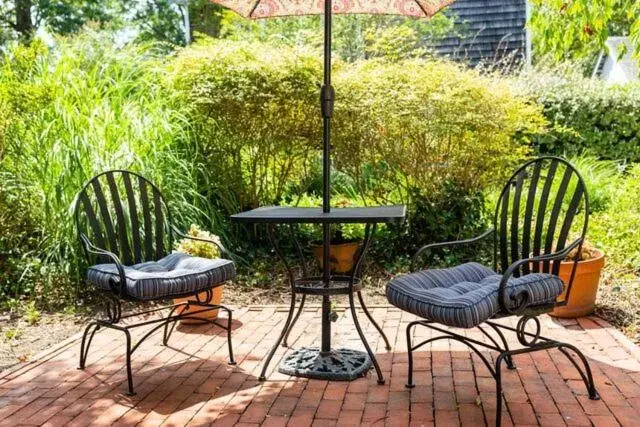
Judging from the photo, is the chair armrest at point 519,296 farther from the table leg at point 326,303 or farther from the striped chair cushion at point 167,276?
the striped chair cushion at point 167,276

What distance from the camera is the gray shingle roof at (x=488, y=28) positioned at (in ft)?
45.5

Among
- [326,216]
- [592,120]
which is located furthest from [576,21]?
[592,120]

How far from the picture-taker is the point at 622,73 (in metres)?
17.1

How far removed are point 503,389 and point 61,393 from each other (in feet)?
6.93

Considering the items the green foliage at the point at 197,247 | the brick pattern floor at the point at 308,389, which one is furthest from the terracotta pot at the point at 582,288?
the green foliage at the point at 197,247

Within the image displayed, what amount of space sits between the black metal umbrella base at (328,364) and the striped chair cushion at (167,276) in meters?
0.56

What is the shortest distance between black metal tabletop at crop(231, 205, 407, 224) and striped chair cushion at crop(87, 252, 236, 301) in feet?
1.10

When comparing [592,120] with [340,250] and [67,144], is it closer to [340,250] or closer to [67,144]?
[340,250]

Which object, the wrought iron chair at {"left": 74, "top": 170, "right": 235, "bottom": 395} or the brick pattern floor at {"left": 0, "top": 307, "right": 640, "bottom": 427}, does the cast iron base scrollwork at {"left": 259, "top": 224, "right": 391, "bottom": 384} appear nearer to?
the brick pattern floor at {"left": 0, "top": 307, "right": 640, "bottom": 427}

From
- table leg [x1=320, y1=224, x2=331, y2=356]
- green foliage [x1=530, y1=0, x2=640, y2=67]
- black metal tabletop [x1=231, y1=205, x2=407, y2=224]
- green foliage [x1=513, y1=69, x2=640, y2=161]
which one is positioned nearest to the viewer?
black metal tabletop [x1=231, y1=205, x2=407, y2=224]

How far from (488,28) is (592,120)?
6123 millimetres

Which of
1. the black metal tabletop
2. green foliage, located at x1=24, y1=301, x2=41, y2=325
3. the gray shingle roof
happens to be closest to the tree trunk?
the gray shingle roof

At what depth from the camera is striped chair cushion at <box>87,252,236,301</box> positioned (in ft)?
10.9

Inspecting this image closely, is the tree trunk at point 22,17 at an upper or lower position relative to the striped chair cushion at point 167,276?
upper
